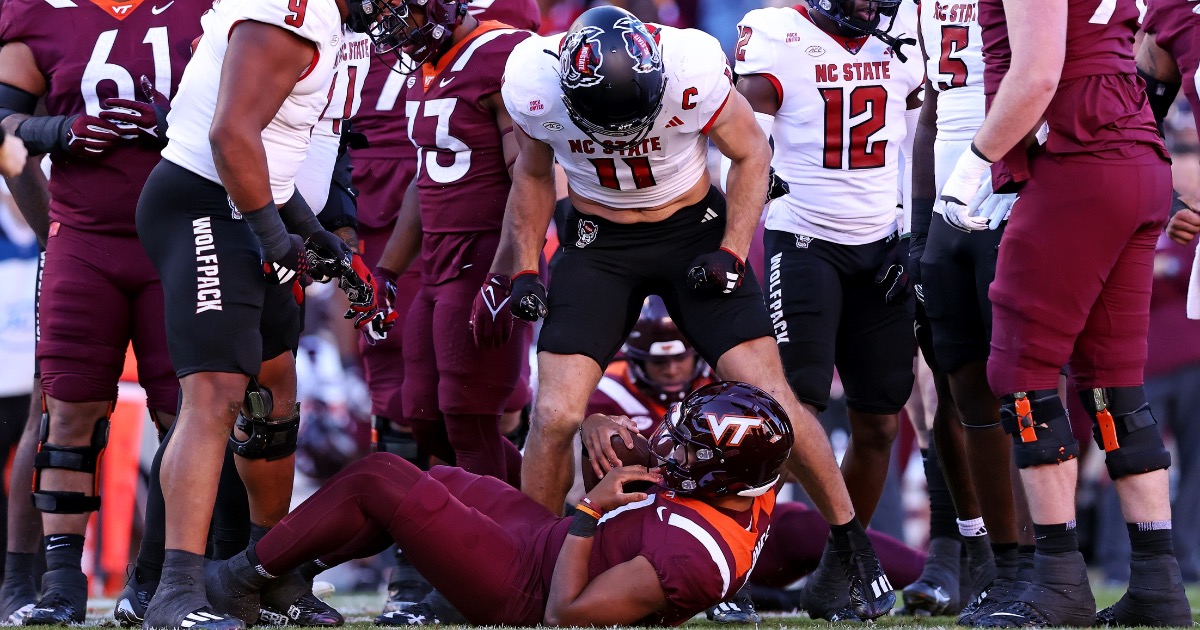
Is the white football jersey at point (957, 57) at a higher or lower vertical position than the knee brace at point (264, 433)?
higher

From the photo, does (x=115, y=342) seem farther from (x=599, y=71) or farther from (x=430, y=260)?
(x=599, y=71)

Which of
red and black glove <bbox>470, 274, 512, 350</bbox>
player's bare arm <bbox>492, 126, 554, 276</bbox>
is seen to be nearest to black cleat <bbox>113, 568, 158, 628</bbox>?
red and black glove <bbox>470, 274, 512, 350</bbox>

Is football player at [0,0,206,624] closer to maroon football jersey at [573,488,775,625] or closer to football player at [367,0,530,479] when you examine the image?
football player at [367,0,530,479]

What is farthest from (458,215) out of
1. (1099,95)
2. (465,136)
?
(1099,95)

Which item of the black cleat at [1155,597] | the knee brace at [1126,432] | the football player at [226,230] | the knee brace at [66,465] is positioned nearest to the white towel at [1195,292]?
the knee brace at [1126,432]

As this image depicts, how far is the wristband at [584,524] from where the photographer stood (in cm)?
381

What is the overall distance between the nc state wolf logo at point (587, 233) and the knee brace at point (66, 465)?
171 centimetres

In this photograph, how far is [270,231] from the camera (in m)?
3.87

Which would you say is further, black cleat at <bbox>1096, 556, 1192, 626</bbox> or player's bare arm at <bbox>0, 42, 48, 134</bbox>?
player's bare arm at <bbox>0, 42, 48, 134</bbox>

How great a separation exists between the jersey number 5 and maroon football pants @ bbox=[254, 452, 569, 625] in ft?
6.35

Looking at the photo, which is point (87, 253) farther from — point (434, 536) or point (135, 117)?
point (434, 536)

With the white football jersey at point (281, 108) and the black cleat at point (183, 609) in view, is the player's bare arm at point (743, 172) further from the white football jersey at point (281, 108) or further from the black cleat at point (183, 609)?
the black cleat at point (183, 609)

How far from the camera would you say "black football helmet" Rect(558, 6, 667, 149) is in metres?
4.06

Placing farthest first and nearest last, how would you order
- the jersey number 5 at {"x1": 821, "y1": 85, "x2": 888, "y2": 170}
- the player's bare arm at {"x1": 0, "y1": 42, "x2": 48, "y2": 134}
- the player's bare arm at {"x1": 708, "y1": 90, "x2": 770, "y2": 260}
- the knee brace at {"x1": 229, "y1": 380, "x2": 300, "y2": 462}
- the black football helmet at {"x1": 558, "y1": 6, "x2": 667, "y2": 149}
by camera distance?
the jersey number 5 at {"x1": 821, "y1": 85, "x2": 888, "y2": 170}
the player's bare arm at {"x1": 0, "y1": 42, "x2": 48, "y2": 134}
the player's bare arm at {"x1": 708, "y1": 90, "x2": 770, "y2": 260}
the knee brace at {"x1": 229, "y1": 380, "x2": 300, "y2": 462}
the black football helmet at {"x1": 558, "y1": 6, "x2": 667, "y2": 149}
